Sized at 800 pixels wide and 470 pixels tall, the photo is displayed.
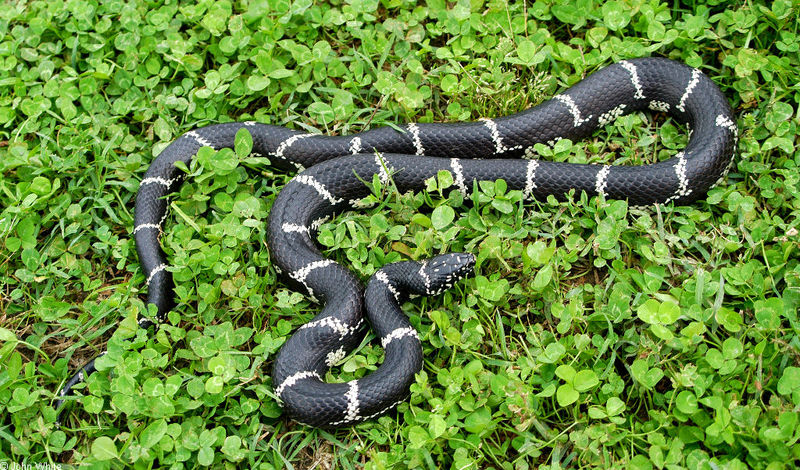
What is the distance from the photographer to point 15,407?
15.9 feet

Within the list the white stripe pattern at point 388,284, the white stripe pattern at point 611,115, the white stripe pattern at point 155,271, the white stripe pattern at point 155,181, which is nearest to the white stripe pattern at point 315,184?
the white stripe pattern at point 388,284

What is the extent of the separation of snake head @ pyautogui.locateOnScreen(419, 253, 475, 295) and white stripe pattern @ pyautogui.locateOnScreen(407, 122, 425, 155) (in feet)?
4.37

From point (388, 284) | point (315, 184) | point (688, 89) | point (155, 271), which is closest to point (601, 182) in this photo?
point (688, 89)

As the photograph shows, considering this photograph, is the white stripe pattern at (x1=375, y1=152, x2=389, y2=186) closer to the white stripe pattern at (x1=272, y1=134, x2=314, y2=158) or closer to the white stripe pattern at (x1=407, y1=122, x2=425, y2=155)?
the white stripe pattern at (x1=407, y1=122, x2=425, y2=155)

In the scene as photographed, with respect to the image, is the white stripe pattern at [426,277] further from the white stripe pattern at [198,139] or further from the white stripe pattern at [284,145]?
the white stripe pattern at [198,139]

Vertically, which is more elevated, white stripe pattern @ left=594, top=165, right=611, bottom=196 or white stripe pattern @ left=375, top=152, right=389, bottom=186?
white stripe pattern @ left=375, top=152, right=389, bottom=186

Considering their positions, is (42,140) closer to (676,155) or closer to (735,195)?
(676,155)

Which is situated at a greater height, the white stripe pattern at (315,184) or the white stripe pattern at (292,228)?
the white stripe pattern at (315,184)

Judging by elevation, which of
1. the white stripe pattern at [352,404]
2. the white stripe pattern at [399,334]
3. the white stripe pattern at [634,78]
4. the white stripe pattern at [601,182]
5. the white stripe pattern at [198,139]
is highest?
the white stripe pattern at [634,78]

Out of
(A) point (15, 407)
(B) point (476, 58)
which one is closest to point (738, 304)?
(B) point (476, 58)

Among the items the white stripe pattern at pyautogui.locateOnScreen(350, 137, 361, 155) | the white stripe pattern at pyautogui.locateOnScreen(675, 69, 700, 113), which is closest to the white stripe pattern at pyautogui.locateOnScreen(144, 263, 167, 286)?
the white stripe pattern at pyautogui.locateOnScreen(350, 137, 361, 155)

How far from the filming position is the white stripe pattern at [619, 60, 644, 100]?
604cm

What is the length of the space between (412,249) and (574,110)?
2064mm

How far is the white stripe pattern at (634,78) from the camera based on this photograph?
238 inches
